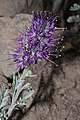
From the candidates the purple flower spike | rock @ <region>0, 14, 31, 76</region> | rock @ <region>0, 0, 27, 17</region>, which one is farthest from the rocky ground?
the purple flower spike

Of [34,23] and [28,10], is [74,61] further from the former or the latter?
[34,23]

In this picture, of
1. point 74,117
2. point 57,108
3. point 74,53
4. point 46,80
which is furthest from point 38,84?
point 74,53

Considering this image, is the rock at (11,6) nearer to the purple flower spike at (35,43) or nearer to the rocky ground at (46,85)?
the rocky ground at (46,85)

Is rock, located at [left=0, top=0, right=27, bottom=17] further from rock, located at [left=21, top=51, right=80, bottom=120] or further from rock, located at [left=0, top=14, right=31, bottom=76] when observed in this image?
rock, located at [left=21, top=51, right=80, bottom=120]

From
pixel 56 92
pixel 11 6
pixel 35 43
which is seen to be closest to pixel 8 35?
pixel 11 6

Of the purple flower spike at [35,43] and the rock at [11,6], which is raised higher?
the rock at [11,6]

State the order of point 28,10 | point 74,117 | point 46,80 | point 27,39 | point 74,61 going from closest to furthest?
point 27,39 < point 74,117 < point 46,80 < point 74,61 < point 28,10

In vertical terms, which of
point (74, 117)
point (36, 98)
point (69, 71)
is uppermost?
point (69, 71)

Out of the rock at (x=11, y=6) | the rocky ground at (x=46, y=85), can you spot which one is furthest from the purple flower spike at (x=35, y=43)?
the rock at (x=11, y=6)
